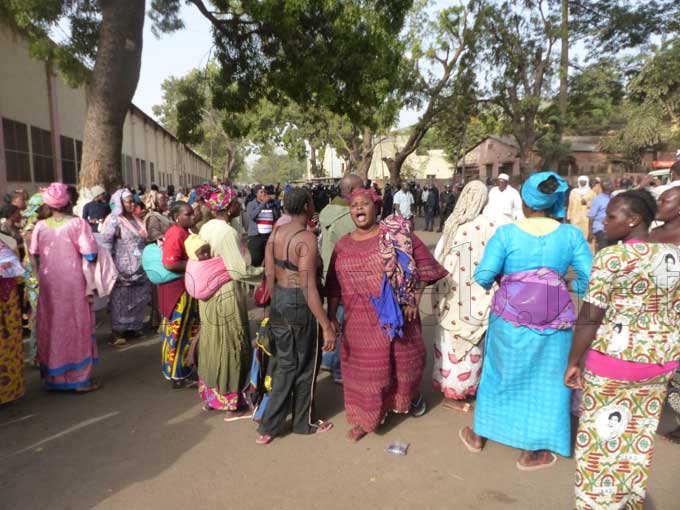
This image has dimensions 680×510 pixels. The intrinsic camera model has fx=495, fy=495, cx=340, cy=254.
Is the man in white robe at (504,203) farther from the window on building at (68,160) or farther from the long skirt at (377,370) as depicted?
the window on building at (68,160)

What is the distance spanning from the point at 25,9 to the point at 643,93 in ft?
78.7

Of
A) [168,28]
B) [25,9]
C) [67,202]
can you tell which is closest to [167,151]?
[168,28]

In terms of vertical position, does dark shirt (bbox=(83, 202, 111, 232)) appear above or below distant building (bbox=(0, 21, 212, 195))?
below

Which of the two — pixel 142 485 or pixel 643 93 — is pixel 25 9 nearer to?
pixel 142 485

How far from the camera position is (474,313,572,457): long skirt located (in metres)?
2.86

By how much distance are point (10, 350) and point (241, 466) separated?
2.20 metres

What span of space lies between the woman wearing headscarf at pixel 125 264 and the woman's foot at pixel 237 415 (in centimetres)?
238

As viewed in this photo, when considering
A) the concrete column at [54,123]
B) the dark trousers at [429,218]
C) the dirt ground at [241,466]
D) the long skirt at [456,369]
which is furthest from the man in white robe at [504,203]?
the concrete column at [54,123]

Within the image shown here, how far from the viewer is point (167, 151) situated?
31969 mm

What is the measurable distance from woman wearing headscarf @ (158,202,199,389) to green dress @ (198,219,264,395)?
17.5 inches

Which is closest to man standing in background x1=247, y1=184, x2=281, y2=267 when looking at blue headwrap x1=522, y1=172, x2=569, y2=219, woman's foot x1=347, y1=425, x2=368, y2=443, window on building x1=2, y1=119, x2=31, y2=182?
woman's foot x1=347, y1=425, x2=368, y2=443

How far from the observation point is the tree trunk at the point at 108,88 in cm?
757

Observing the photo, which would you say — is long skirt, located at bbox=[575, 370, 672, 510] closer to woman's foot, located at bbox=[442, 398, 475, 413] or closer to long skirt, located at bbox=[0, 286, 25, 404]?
woman's foot, located at bbox=[442, 398, 475, 413]

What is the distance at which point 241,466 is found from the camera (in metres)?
3.03
